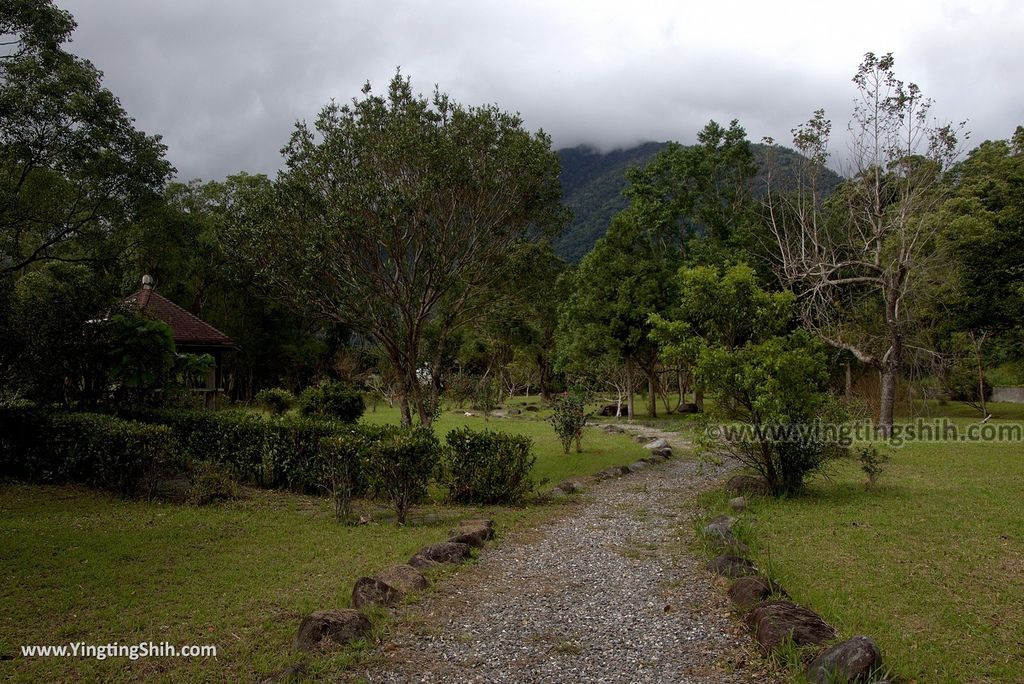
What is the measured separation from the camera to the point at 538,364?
36.7 m

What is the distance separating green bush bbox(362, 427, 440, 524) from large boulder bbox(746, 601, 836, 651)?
4882 mm

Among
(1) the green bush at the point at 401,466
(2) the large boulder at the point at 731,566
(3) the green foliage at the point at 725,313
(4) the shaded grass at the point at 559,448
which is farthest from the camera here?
(4) the shaded grass at the point at 559,448

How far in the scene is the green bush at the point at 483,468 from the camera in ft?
31.9

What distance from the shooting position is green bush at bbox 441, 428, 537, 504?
383 inches

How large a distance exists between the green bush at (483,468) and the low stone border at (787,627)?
3890mm

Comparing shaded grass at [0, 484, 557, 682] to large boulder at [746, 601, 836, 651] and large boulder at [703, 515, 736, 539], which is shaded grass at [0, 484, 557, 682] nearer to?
large boulder at [703, 515, 736, 539]

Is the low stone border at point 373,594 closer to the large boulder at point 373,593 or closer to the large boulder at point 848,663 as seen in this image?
the large boulder at point 373,593

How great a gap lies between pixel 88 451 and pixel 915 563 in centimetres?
1119

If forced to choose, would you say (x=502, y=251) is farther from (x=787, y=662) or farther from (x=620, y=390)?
(x=620, y=390)

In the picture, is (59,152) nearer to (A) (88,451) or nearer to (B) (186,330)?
(A) (88,451)

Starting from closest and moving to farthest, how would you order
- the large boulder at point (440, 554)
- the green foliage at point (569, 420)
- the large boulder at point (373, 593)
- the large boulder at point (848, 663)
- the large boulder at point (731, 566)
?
1. the large boulder at point (848, 663)
2. the large boulder at point (373, 593)
3. the large boulder at point (731, 566)
4. the large boulder at point (440, 554)
5. the green foliage at point (569, 420)

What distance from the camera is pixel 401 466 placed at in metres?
8.39

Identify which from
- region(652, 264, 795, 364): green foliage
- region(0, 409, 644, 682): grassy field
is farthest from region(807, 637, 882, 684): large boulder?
region(652, 264, 795, 364): green foliage

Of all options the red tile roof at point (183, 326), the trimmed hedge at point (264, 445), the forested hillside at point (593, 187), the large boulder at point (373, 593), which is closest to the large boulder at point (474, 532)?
the large boulder at point (373, 593)
